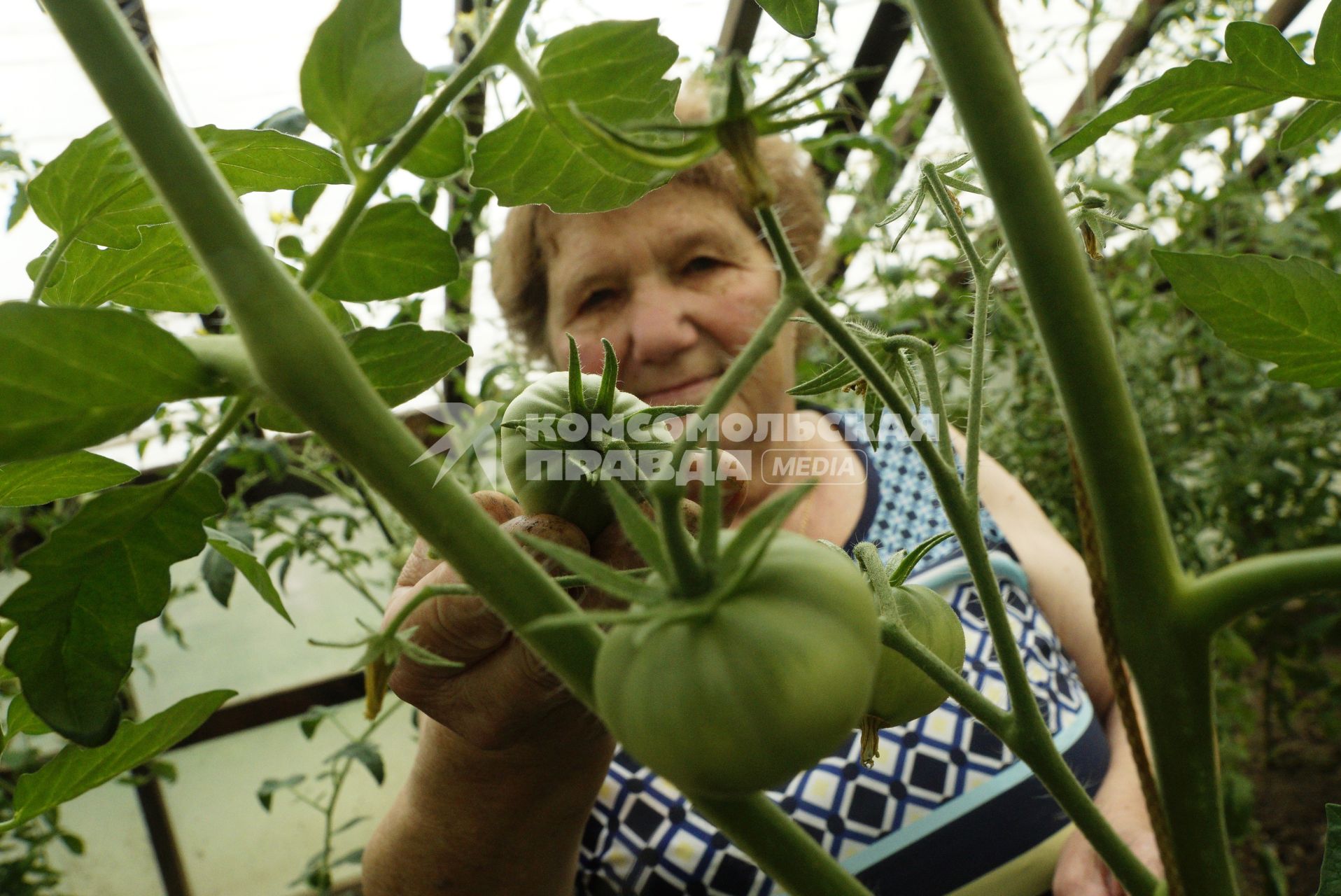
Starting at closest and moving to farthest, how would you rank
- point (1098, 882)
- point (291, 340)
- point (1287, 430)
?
point (291, 340)
point (1098, 882)
point (1287, 430)

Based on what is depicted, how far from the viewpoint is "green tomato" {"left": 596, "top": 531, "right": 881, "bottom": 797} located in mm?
163

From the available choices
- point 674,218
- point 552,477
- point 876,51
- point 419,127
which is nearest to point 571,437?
point 552,477

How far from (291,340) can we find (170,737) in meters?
0.22

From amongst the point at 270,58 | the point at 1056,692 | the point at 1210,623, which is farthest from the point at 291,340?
the point at 270,58

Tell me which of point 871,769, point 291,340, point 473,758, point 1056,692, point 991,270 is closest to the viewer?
point 291,340

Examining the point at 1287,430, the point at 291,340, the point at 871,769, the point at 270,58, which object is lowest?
the point at 871,769

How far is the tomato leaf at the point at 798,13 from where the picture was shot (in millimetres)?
299

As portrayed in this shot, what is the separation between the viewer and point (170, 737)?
33 centimetres

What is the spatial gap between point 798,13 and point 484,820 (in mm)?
694

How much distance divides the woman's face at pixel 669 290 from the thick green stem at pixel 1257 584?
3.20 ft

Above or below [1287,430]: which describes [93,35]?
below

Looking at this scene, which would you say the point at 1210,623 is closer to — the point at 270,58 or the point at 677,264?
the point at 677,264

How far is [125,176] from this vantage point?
0.30 metres

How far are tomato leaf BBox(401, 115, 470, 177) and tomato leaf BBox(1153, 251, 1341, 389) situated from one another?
217 millimetres
